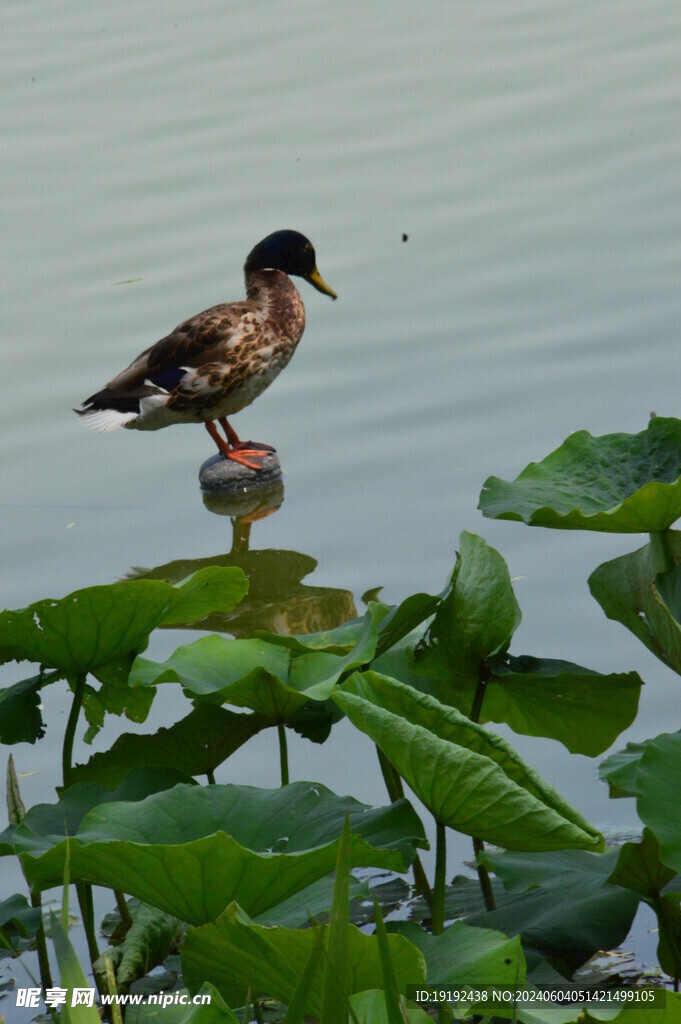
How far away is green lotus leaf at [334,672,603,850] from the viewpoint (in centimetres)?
154

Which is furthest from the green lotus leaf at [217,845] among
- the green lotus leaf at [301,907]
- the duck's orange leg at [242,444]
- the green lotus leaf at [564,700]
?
the duck's orange leg at [242,444]

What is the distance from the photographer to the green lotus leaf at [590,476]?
2.23 m

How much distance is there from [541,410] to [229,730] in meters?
2.16

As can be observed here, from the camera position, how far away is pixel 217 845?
149 cm

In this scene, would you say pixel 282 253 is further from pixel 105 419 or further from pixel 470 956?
pixel 470 956

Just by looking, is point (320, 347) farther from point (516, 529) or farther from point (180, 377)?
point (516, 529)

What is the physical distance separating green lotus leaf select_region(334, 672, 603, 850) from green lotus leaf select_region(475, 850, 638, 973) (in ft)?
0.37

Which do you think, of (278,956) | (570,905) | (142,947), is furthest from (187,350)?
(278,956)

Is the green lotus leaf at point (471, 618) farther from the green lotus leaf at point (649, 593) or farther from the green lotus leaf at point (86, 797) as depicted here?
the green lotus leaf at point (86, 797)

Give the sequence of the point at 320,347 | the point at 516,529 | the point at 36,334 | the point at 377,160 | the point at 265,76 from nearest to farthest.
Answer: the point at 516,529
the point at 320,347
the point at 36,334
the point at 377,160
the point at 265,76

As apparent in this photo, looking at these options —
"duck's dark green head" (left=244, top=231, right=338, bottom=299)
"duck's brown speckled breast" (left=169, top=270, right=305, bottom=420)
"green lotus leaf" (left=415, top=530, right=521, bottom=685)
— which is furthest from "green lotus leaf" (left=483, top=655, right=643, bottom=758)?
"duck's dark green head" (left=244, top=231, right=338, bottom=299)

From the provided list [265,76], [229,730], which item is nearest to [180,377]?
[229,730]

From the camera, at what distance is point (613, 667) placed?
2904mm

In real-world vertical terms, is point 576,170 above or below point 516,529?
above
